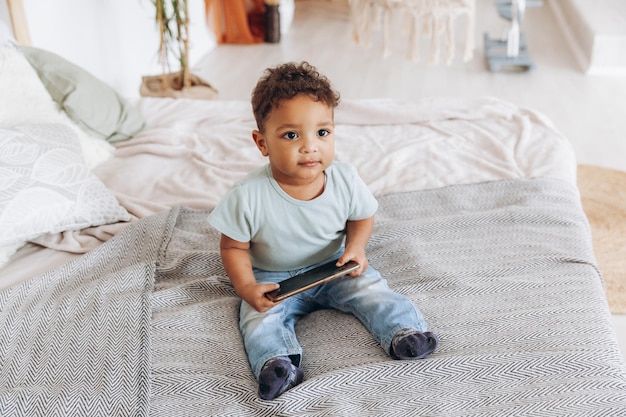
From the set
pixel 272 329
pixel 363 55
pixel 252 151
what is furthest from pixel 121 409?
pixel 363 55

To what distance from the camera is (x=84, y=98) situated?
221 centimetres

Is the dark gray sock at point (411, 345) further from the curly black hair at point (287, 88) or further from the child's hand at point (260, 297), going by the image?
the curly black hair at point (287, 88)

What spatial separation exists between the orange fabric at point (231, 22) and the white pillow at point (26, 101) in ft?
8.54

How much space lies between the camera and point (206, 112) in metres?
2.56

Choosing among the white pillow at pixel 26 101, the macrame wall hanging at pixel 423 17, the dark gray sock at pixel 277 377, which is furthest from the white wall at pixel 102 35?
the dark gray sock at pixel 277 377

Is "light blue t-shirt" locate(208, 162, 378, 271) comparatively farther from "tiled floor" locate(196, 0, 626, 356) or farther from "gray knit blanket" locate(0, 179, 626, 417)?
"tiled floor" locate(196, 0, 626, 356)

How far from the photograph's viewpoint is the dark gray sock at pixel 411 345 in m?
1.30

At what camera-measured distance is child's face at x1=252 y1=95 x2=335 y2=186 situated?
135 centimetres

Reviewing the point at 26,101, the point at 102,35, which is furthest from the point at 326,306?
the point at 102,35

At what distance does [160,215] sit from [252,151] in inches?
20.0

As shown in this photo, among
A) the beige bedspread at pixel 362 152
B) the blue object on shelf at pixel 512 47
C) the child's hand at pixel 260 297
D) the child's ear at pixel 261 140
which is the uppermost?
the child's ear at pixel 261 140

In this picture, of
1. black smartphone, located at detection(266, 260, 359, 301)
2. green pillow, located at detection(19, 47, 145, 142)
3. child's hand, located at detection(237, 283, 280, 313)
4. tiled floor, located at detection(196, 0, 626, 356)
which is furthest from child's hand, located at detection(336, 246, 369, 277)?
tiled floor, located at detection(196, 0, 626, 356)

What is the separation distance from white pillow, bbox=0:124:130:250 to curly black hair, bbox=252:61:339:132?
64 centimetres

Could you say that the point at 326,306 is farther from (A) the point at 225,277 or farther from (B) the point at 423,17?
(B) the point at 423,17
